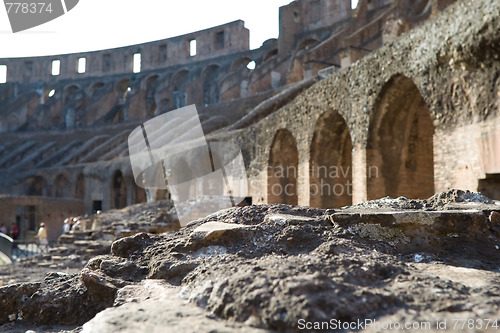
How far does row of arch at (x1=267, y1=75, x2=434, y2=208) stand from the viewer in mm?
8891

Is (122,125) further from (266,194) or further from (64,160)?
(266,194)

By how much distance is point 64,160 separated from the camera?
29312 mm

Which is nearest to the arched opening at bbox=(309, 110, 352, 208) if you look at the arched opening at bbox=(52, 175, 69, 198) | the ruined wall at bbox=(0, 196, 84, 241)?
the ruined wall at bbox=(0, 196, 84, 241)

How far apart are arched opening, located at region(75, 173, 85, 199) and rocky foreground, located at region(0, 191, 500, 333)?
25.8 meters

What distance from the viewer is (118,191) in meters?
25.0

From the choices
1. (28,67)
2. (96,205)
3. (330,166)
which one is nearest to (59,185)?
(96,205)

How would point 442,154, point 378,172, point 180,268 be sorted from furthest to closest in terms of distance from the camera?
1. point 378,172
2. point 442,154
3. point 180,268

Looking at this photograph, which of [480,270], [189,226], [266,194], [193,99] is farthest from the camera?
[193,99]

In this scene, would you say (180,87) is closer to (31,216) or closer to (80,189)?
(80,189)

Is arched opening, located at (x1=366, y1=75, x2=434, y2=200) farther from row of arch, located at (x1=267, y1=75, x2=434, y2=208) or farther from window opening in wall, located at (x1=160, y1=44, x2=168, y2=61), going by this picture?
window opening in wall, located at (x1=160, y1=44, x2=168, y2=61)

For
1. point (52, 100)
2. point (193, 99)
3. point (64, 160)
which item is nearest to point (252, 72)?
point (193, 99)

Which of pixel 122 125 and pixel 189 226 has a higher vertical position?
pixel 122 125

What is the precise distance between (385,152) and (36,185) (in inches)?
1039

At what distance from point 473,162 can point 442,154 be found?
0.63 metres
